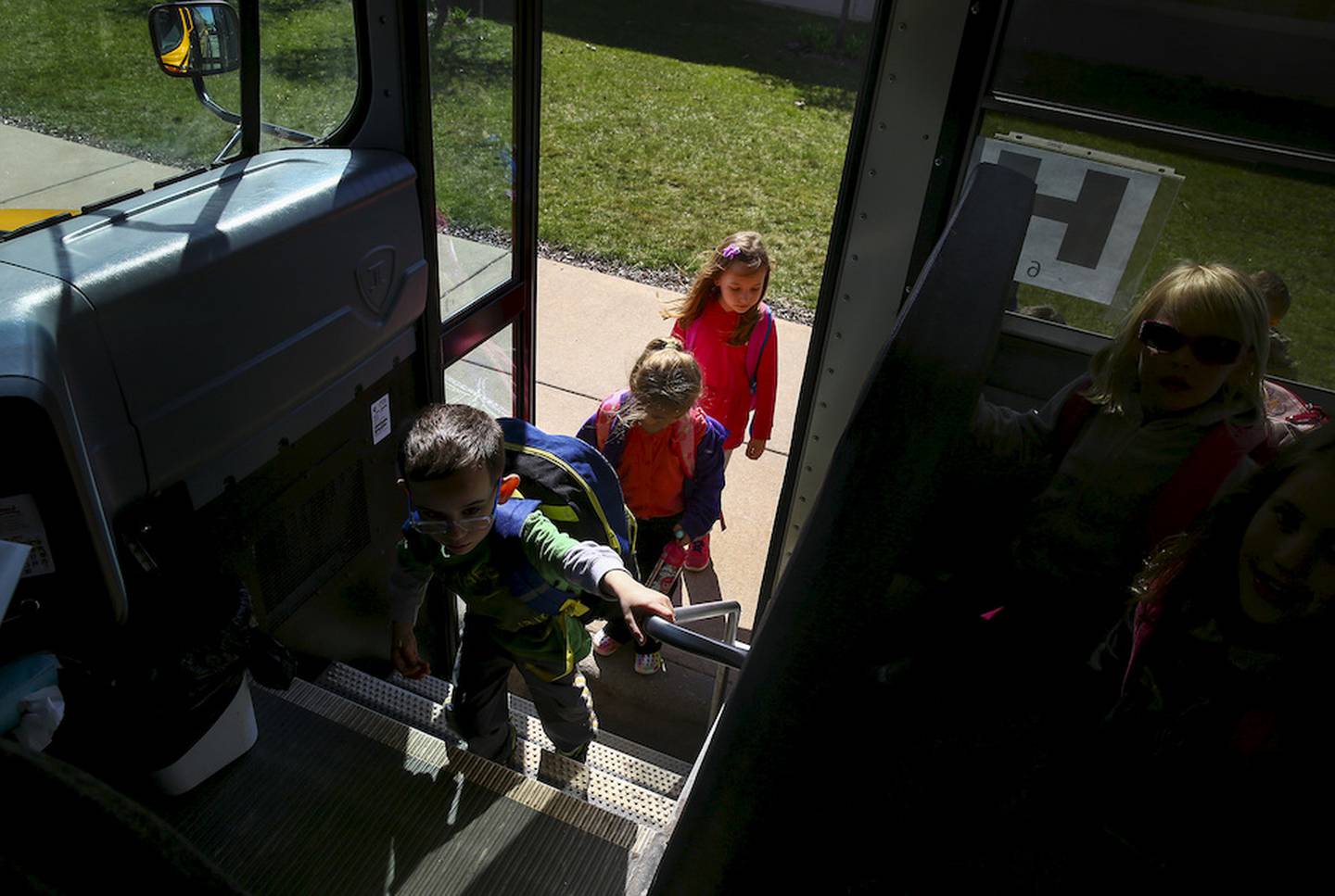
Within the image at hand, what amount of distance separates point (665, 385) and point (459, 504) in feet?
3.52

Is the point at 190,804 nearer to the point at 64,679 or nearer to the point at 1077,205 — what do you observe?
the point at 64,679

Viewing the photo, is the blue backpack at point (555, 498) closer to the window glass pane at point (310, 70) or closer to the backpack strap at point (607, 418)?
the backpack strap at point (607, 418)

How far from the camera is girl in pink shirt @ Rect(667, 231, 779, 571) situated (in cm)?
362

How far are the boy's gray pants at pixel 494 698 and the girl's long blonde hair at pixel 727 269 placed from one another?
158 centimetres

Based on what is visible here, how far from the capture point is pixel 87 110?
3100 millimetres

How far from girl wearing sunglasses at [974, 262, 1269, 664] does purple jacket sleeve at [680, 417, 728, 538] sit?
1.48 m

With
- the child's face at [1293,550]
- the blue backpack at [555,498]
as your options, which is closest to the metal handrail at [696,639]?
the blue backpack at [555,498]

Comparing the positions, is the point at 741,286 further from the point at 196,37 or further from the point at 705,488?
the point at 196,37

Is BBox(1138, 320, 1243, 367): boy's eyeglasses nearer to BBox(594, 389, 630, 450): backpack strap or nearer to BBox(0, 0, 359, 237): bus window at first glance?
BBox(594, 389, 630, 450): backpack strap

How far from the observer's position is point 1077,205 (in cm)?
227

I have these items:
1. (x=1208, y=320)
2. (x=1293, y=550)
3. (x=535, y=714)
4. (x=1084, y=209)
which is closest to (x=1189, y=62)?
(x=1084, y=209)

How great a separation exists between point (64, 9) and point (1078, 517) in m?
2.96

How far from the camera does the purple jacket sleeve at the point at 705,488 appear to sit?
3361 mm

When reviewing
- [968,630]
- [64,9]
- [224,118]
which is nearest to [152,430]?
[224,118]
